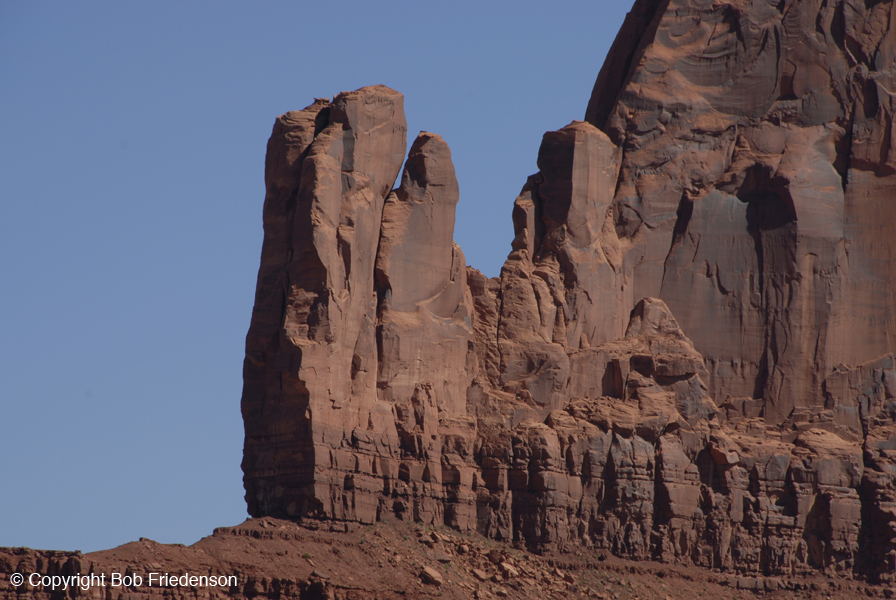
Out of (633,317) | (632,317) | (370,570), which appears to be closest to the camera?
(370,570)

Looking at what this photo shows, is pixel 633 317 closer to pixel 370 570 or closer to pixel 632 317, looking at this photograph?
pixel 632 317

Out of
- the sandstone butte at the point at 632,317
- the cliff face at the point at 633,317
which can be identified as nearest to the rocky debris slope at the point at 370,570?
the sandstone butte at the point at 632,317

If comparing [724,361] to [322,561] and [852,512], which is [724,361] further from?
[322,561]

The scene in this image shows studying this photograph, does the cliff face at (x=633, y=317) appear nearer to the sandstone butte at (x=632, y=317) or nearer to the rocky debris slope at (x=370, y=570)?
the sandstone butte at (x=632, y=317)

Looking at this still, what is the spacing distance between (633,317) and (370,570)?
16.4m

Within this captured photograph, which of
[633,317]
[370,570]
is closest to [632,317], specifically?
[633,317]

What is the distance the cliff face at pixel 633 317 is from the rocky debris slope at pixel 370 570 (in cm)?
93

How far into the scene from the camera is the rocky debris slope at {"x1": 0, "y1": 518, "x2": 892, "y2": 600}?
6569 cm

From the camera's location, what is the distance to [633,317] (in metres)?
82.8

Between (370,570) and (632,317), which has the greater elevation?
(632,317)

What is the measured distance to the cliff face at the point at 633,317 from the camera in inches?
2921

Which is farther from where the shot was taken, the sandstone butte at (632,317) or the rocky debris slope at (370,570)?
the sandstone butte at (632,317)

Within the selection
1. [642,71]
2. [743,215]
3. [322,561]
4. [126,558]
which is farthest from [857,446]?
[126,558]

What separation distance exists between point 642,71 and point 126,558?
2877 cm
